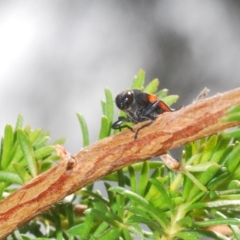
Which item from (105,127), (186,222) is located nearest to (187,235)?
(186,222)

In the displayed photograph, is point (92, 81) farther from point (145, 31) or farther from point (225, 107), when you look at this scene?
point (225, 107)

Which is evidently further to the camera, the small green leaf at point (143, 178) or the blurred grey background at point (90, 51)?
the blurred grey background at point (90, 51)

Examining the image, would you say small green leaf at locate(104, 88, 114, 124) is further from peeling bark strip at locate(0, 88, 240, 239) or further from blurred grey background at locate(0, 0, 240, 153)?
blurred grey background at locate(0, 0, 240, 153)

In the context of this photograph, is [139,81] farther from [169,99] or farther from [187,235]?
[187,235]

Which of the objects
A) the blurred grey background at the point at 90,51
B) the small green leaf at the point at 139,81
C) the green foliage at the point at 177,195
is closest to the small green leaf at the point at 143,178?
the green foliage at the point at 177,195

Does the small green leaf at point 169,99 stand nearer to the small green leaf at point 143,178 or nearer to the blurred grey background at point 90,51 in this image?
the small green leaf at point 143,178
